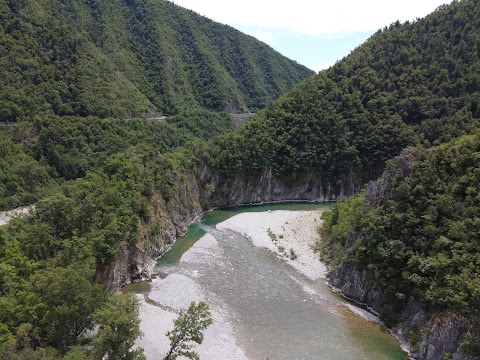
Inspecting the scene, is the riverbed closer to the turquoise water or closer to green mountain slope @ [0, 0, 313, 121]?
the turquoise water

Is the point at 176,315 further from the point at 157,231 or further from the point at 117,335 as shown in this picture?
the point at 157,231

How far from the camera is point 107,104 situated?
95.0m

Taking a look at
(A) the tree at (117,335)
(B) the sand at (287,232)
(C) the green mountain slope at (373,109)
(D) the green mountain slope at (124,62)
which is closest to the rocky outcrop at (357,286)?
(B) the sand at (287,232)

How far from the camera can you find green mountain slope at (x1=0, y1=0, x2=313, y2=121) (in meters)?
84.0

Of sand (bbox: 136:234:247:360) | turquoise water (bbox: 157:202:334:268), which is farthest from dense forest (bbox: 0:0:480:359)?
sand (bbox: 136:234:247:360)

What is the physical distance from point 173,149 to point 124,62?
51.4 meters

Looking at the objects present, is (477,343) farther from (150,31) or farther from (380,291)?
(150,31)

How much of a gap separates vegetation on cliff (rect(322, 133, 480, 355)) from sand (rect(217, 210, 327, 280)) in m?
7.32

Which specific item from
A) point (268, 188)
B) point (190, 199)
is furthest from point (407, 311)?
point (268, 188)

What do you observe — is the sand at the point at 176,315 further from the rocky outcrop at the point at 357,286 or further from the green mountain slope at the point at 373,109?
the green mountain slope at the point at 373,109

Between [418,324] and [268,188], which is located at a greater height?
[268,188]

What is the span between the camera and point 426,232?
37000 millimetres

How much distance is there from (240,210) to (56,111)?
4771cm

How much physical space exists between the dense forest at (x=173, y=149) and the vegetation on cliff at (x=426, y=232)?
0.16 m
